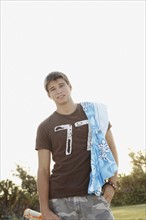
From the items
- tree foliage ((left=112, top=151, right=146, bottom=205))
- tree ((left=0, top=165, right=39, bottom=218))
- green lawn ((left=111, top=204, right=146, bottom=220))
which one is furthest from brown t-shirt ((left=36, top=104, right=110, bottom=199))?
tree foliage ((left=112, top=151, right=146, bottom=205))

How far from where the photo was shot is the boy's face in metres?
3.31

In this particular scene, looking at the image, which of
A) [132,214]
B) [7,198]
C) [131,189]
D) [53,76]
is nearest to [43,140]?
[53,76]

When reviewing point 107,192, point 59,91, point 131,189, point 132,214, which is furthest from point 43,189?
point 131,189

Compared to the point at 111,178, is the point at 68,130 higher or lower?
higher

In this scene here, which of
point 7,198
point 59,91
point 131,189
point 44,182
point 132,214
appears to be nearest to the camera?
point 44,182

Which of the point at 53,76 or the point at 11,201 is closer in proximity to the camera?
the point at 53,76

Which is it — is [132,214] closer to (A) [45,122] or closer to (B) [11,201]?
(B) [11,201]

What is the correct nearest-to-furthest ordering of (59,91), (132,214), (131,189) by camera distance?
(59,91) → (132,214) → (131,189)

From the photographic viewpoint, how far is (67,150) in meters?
3.20

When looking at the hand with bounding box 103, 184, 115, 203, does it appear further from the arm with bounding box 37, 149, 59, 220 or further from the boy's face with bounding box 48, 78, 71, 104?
the boy's face with bounding box 48, 78, 71, 104

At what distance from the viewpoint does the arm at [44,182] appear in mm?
3115

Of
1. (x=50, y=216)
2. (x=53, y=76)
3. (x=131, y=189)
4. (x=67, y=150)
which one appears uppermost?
(x=53, y=76)

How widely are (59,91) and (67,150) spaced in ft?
1.50

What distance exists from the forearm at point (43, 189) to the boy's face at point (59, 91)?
557 millimetres
